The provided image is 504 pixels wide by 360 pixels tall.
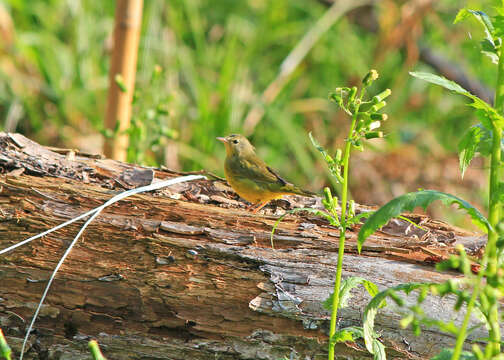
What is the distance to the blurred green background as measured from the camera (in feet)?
18.0

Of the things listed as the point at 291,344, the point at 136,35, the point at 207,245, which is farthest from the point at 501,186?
the point at 136,35

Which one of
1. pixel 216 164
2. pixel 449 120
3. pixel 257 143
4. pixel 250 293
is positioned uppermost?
pixel 449 120

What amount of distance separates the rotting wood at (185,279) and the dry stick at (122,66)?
1.23 m

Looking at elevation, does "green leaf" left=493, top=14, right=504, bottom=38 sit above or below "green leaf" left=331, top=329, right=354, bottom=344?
above

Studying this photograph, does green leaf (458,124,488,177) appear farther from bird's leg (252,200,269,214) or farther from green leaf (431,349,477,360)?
bird's leg (252,200,269,214)

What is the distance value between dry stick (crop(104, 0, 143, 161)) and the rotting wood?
1234mm

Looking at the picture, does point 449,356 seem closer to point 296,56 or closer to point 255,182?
point 255,182

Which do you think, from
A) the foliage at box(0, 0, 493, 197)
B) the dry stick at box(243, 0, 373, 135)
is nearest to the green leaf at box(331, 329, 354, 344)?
the foliage at box(0, 0, 493, 197)

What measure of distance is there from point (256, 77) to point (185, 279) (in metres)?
4.03

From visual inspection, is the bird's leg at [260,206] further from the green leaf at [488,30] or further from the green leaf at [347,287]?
the green leaf at [488,30]

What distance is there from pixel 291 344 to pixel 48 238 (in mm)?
1008

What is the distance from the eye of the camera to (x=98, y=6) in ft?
20.4

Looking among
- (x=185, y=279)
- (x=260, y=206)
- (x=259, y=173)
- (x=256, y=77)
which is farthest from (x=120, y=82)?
(x=256, y=77)

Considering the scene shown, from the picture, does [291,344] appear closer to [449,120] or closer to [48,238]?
[48,238]
